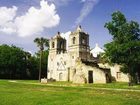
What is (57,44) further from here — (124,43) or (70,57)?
Result: (124,43)

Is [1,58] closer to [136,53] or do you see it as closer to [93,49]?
[93,49]

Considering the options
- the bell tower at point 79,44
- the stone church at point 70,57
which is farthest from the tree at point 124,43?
the bell tower at point 79,44

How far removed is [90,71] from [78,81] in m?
2.94

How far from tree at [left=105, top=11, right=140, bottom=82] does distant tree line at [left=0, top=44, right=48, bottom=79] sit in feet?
146

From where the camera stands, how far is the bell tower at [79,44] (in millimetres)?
63641

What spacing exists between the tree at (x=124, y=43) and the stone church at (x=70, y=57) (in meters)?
10.9

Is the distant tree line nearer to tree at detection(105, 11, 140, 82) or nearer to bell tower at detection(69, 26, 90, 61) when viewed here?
bell tower at detection(69, 26, 90, 61)

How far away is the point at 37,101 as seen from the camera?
2023 centimetres

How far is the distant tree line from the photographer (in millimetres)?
78375

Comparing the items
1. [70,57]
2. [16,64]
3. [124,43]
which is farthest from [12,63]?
[124,43]

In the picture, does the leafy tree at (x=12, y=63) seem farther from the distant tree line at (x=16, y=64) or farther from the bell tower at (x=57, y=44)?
the bell tower at (x=57, y=44)

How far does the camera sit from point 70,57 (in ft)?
214

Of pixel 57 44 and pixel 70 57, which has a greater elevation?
pixel 57 44

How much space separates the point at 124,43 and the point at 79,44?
2503 cm
